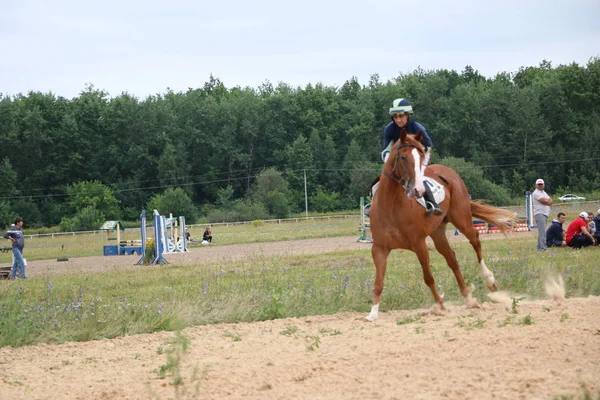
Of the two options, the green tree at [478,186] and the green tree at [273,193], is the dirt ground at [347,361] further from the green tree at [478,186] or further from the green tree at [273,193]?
the green tree at [273,193]

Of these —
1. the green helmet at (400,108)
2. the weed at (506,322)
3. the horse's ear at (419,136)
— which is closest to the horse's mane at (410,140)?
the horse's ear at (419,136)

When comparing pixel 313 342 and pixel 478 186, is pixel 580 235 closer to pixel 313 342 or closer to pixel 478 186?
pixel 313 342

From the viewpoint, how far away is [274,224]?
2985 inches

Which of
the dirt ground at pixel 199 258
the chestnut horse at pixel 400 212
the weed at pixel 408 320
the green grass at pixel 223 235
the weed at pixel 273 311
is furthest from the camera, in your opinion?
the green grass at pixel 223 235

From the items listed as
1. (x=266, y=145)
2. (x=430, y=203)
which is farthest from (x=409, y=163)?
(x=266, y=145)

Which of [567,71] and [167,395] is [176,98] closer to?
[567,71]

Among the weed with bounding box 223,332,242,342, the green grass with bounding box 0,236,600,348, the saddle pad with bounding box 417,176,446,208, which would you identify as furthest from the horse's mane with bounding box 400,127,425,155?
the weed with bounding box 223,332,242,342

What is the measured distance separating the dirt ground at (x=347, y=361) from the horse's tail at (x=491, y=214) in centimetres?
317

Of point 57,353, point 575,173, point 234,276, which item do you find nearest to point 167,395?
point 57,353

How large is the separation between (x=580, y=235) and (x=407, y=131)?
12900 millimetres

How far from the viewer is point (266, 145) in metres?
102

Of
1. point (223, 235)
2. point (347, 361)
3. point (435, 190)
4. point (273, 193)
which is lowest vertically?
point (223, 235)

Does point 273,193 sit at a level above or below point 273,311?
above

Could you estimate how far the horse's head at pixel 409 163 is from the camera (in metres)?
10.7
